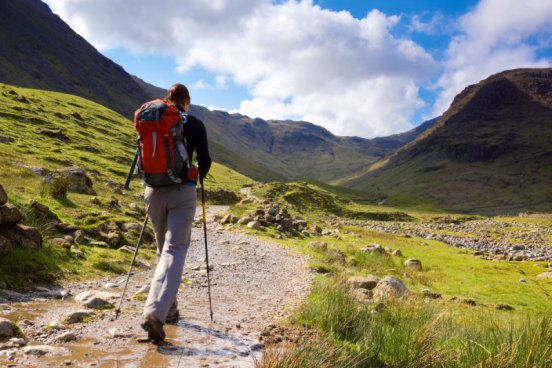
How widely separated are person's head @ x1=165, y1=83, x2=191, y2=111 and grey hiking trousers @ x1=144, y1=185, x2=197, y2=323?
56.3 inches

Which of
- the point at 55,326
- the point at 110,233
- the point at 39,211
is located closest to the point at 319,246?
the point at 110,233

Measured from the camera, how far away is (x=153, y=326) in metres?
5.38

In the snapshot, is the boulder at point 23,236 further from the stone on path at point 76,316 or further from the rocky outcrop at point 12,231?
the stone on path at point 76,316

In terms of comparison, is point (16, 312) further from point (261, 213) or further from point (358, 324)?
point (261, 213)

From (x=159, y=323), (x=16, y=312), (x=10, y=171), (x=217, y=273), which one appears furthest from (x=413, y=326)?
(x=10, y=171)

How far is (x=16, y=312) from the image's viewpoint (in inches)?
263

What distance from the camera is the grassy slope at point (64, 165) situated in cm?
990

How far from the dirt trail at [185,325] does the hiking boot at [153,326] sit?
143 mm

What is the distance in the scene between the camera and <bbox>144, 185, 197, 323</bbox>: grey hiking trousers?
5762mm

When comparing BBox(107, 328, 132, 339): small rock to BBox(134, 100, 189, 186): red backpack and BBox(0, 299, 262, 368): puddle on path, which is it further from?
BBox(134, 100, 189, 186): red backpack

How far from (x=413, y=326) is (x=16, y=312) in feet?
21.1

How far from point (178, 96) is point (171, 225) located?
2.12m

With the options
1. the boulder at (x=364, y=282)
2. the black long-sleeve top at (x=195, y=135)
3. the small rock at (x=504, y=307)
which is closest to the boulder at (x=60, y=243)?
the black long-sleeve top at (x=195, y=135)

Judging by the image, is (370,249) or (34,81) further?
(34,81)
